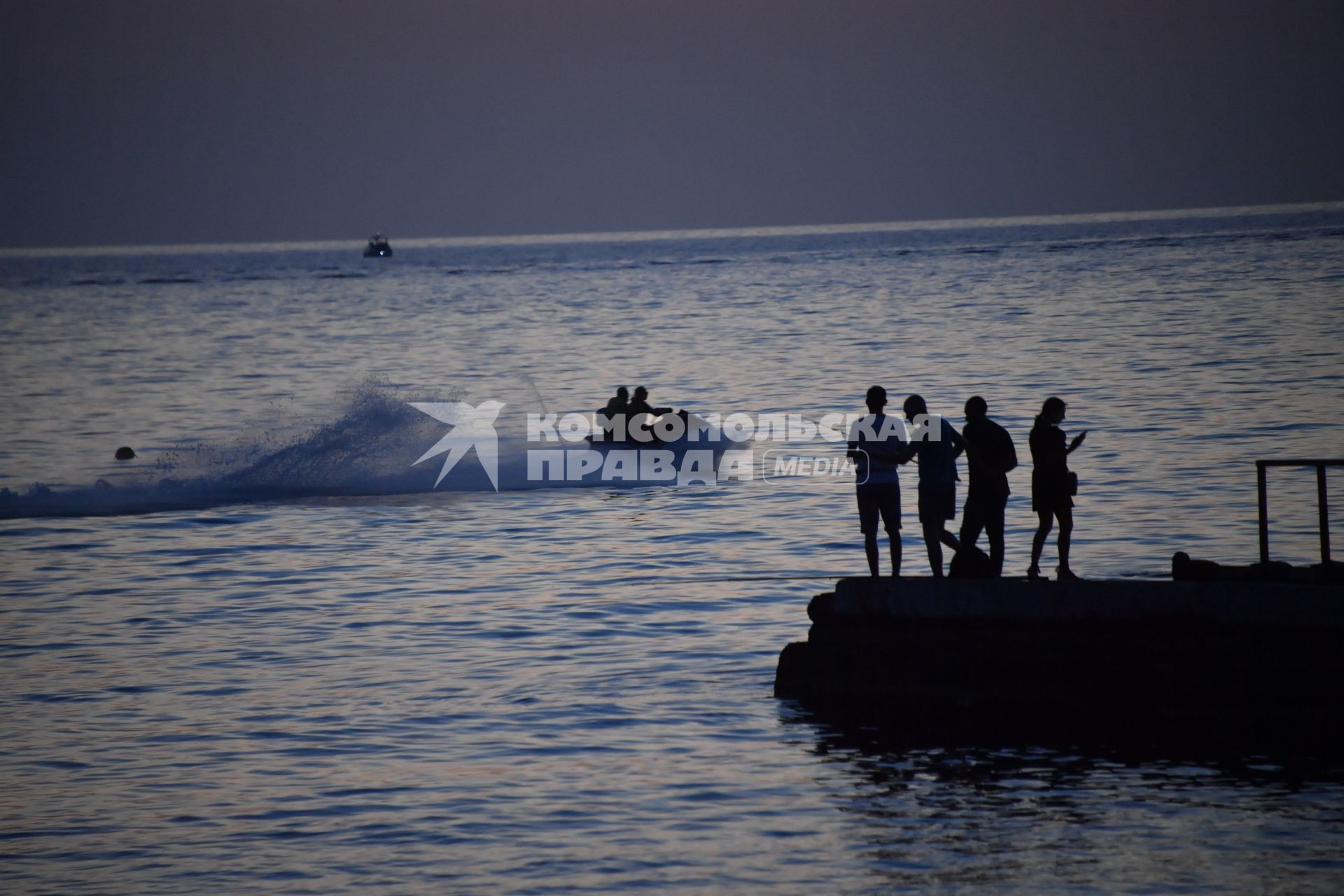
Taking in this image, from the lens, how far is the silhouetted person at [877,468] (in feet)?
46.7

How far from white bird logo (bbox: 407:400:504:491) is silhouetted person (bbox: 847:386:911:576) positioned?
18.5 m

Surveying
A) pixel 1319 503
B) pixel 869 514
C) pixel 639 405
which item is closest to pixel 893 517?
pixel 869 514

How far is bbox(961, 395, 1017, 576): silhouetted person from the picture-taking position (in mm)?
13883

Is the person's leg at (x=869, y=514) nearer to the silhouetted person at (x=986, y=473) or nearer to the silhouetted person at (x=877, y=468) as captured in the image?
the silhouetted person at (x=877, y=468)

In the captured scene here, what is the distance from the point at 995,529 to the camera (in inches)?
555

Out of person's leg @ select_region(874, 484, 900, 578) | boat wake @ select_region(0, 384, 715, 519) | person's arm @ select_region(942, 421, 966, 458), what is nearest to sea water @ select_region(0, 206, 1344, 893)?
boat wake @ select_region(0, 384, 715, 519)

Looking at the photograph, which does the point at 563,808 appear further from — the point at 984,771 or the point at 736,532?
the point at 736,532

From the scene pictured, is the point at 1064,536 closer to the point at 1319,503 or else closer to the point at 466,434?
the point at 1319,503

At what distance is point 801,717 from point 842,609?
3.64ft

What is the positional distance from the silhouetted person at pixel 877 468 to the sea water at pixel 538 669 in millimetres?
1923

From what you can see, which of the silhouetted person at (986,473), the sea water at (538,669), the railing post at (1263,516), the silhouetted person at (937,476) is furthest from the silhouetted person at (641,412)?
the railing post at (1263,516)

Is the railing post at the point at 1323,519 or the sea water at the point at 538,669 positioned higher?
the railing post at the point at 1323,519

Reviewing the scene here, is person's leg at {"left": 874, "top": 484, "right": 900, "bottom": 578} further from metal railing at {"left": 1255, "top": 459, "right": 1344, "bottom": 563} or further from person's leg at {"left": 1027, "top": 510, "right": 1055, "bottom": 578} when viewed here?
metal railing at {"left": 1255, "top": 459, "right": 1344, "bottom": 563}

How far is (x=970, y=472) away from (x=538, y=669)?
18.3ft
